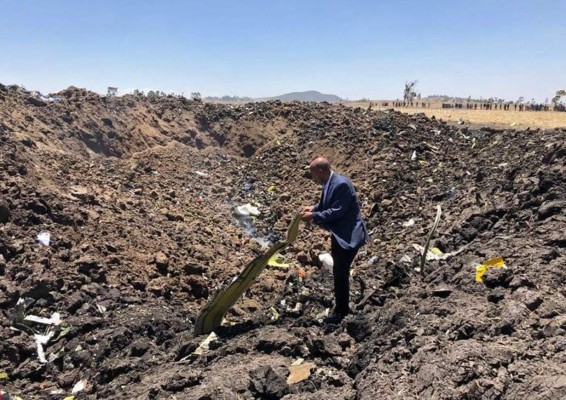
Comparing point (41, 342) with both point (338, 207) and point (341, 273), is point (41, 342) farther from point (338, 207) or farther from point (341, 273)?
point (338, 207)

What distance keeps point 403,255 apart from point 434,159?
591cm

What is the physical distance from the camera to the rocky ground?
11.8 ft

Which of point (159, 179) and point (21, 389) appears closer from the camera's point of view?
point (21, 389)

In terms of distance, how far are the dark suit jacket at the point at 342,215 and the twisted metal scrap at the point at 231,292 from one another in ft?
1.05

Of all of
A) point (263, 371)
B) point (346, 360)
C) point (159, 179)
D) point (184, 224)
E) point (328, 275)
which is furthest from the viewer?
point (159, 179)

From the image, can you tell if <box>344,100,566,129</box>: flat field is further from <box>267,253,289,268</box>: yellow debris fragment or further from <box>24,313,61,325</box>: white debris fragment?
<box>24,313,61,325</box>: white debris fragment

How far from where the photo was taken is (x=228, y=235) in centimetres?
945

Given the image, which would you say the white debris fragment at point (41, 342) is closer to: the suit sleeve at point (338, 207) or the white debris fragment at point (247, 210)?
the suit sleeve at point (338, 207)

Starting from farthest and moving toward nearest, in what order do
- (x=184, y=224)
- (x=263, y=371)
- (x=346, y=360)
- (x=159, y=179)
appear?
(x=159, y=179)
(x=184, y=224)
(x=346, y=360)
(x=263, y=371)

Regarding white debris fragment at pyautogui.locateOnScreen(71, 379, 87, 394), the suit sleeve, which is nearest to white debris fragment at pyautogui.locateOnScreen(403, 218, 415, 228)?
the suit sleeve

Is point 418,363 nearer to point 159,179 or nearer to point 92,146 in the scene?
point 159,179

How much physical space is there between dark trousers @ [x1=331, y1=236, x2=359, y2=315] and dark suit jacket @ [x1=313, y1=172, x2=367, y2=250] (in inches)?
3.6

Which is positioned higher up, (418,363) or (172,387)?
(418,363)

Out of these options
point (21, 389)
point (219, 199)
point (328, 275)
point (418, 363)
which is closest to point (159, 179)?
point (219, 199)
